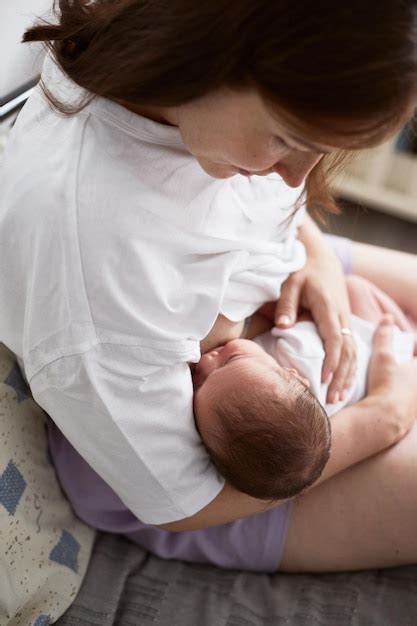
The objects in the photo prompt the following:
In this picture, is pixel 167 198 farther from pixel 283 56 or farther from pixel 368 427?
pixel 368 427

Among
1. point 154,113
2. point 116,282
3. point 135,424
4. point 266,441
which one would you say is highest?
point 154,113

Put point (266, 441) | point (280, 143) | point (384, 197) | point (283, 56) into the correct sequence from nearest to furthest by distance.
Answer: point (283, 56) → point (280, 143) → point (266, 441) → point (384, 197)

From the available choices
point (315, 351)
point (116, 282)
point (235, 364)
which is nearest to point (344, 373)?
point (315, 351)

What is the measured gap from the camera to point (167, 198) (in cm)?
97

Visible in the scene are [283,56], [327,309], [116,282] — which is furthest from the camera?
[327,309]

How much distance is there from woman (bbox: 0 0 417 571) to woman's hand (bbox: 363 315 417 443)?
0.04 ft

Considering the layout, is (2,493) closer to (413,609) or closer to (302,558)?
(302,558)

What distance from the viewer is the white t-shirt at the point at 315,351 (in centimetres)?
120

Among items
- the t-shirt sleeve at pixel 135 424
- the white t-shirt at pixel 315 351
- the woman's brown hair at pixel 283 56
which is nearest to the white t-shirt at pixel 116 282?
the t-shirt sleeve at pixel 135 424

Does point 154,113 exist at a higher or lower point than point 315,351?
higher

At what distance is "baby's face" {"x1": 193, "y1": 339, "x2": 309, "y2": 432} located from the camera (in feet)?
3.45

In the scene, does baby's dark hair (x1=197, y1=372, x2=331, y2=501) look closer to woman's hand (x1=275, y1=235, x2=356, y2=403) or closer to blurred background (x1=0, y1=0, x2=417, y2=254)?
woman's hand (x1=275, y1=235, x2=356, y2=403)

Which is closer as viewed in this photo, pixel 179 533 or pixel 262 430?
pixel 262 430

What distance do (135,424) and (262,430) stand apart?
0.19 metres
